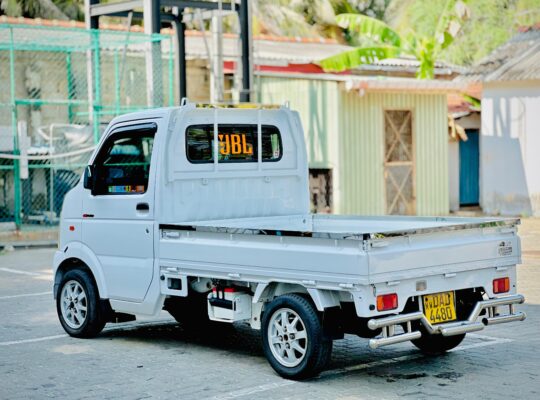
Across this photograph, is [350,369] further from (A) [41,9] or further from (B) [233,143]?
(A) [41,9]

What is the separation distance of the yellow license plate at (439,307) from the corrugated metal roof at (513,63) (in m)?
17.9

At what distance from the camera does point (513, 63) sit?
2608cm

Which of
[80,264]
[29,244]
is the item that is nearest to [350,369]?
[80,264]

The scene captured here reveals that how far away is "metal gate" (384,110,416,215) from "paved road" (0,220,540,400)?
1317 cm

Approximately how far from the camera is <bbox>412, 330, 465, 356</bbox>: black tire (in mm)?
8727

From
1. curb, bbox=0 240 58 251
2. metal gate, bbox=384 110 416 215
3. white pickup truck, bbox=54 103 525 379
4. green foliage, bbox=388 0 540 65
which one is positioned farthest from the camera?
green foliage, bbox=388 0 540 65

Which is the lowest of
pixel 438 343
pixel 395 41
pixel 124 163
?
pixel 438 343

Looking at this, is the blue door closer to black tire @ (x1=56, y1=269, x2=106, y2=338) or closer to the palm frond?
the palm frond

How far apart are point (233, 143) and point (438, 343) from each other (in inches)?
106

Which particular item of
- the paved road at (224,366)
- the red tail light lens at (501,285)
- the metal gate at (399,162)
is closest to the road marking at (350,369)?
the paved road at (224,366)

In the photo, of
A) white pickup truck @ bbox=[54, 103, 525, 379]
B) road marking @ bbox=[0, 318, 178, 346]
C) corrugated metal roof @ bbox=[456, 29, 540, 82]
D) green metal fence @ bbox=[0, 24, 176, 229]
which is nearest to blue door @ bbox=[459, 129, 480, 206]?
corrugated metal roof @ bbox=[456, 29, 540, 82]

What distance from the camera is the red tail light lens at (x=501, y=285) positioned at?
331 inches

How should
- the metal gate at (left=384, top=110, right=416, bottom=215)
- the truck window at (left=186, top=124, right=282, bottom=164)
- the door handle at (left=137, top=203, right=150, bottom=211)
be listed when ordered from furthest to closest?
the metal gate at (left=384, top=110, right=416, bottom=215) < the truck window at (left=186, top=124, right=282, bottom=164) < the door handle at (left=137, top=203, right=150, bottom=211)

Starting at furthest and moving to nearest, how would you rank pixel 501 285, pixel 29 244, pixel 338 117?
pixel 338 117, pixel 29 244, pixel 501 285
